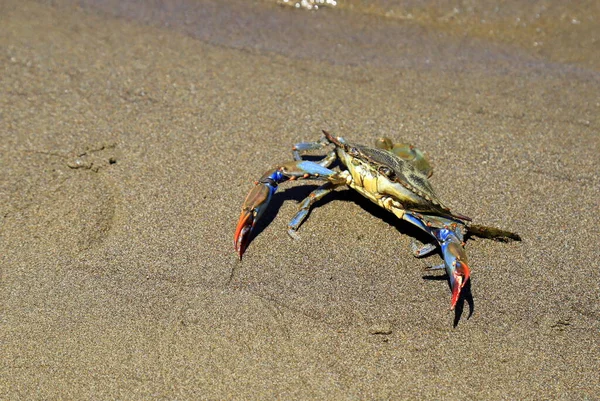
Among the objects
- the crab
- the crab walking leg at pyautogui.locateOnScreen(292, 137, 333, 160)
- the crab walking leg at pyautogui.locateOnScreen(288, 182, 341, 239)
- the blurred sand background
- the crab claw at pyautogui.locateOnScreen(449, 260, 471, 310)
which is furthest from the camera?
the crab walking leg at pyautogui.locateOnScreen(292, 137, 333, 160)

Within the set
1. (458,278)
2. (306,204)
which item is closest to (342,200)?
(306,204)

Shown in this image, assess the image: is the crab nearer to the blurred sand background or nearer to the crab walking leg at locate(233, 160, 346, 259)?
the crab walking leg at locate(233, 160, 346, 259)

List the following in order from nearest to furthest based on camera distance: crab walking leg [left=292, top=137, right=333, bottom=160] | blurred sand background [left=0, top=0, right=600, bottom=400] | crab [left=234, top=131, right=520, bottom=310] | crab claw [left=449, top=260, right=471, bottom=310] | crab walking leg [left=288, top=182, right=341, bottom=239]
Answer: blurred sand background [left=0, top=0, right=600, bottom=400] → crab claw [left=449, top=260, right=471, bottom=310] → crab [left=234, top=131, right=520, bottom=310] → crab walking leg [left=288, top=182, right=341, bottom=239] → crab walking leg [left=292, top=137, right=333, bottom=160]

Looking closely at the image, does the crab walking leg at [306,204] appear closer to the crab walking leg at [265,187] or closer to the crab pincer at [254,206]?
the crab walking leg at [265,187]

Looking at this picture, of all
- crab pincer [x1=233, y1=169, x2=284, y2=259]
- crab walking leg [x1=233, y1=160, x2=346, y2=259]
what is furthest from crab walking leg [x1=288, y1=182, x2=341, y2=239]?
crab pincer [x1=233, y1=169, x2=284, y2=259]

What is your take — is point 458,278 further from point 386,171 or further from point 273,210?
point 273,210

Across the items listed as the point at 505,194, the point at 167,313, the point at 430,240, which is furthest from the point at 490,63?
the point at 167,313

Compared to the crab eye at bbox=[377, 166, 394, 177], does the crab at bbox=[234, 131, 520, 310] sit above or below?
below

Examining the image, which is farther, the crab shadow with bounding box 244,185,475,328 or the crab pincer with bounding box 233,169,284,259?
the crab shadow with bounding box 244,185,475,328

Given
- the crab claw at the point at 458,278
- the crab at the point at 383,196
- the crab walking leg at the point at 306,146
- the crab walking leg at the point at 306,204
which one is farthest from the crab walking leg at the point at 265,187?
the crab claw at the point at 458,278
